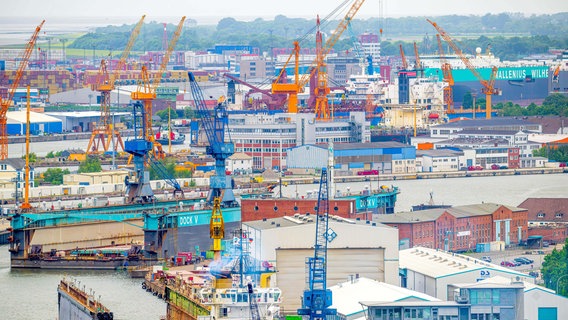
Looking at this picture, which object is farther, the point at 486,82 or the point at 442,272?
the point at 486,82

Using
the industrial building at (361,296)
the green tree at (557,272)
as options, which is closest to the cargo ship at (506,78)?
the green tree at (557,272)

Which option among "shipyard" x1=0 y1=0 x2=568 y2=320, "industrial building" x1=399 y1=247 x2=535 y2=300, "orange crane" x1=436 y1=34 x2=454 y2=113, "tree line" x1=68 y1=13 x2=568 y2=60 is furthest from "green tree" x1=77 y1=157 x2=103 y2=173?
"tree line" x1=68 y1=13 x2=568 y2=60

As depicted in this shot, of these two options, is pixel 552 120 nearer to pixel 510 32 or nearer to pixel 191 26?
pixel 510 32

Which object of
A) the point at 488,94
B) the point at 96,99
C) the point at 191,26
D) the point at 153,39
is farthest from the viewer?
the point at 191,26

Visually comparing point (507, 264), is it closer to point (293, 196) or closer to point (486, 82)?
point (293, 196)

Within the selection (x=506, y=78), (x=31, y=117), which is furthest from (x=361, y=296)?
(x=506, y=78)

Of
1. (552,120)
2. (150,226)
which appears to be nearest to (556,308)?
(150,226)

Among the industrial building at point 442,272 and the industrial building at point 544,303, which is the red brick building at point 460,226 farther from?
the industrial building at point 544,303
